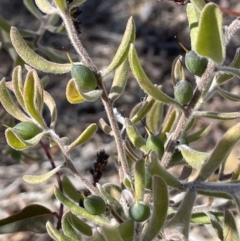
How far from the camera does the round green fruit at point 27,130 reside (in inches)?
32.9

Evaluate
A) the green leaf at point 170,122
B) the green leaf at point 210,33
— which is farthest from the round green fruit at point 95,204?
the green leaf at point 210,33

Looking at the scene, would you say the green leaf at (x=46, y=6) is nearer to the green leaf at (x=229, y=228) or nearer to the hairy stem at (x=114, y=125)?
the hairy stem at (x=114, y=125)

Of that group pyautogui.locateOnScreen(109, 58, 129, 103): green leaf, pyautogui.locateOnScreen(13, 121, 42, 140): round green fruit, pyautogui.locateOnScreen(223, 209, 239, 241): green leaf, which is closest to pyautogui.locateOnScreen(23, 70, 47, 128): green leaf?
pyautogui.locateOnScreen(13, 121, 42, 140): round green fruit

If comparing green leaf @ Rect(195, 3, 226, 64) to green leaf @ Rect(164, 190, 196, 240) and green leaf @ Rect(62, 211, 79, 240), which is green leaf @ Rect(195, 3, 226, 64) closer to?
green leaf @ Rect(164, 190, 196, 240)

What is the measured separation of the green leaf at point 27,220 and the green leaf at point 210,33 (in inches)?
25.4

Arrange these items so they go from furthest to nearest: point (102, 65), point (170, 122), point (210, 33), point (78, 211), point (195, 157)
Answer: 1. point (102, 65)
2. point (170, 122)
3. point (78, 211)
4. point (195, 157)
5. point (210, 33)

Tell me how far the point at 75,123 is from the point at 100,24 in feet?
1.98


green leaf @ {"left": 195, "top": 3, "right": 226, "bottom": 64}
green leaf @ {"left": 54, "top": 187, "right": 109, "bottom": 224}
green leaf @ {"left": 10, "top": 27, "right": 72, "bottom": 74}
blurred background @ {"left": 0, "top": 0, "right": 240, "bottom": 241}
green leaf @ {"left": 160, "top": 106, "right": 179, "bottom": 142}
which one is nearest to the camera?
green leaf @ {"left": 195, "top": 3, "right": 226, "bottom": 64}

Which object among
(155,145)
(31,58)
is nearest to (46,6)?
(31,58)

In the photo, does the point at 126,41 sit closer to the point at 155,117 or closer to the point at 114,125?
the point at 114,125

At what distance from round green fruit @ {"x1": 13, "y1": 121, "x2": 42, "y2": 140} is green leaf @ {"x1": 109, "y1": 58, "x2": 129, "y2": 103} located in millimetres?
143

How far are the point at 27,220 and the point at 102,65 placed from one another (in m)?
1.23

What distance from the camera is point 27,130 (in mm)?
842

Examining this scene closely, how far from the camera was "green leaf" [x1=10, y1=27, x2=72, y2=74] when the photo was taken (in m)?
0.77
